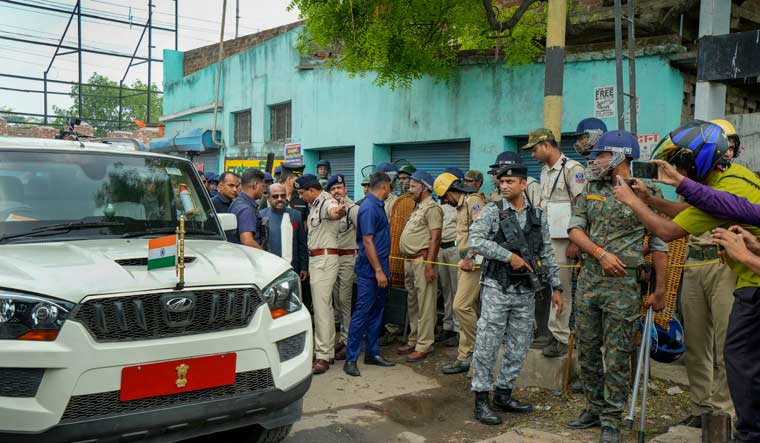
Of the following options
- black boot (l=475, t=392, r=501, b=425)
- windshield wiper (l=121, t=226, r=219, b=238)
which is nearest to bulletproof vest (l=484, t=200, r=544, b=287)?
black boot (l=475, t=392, r=501, b=425)

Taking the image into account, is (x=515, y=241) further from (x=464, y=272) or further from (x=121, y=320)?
(x=121, y=320)

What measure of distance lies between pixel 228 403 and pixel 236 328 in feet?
1.33

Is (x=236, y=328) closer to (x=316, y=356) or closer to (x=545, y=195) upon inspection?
(x=316, y=356)

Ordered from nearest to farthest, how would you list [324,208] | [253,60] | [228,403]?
1. [228,403]
2. [324,208]
3. [253,60]

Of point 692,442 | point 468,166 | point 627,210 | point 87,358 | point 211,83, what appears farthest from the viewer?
point 211,83

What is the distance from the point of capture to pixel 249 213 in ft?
20.4

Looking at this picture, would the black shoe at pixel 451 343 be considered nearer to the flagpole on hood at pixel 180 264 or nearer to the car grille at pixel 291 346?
the car grille at pixel 291 346

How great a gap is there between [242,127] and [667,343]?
14.5 meters

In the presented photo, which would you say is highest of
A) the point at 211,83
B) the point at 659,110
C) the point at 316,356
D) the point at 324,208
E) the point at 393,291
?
the point at 211,83

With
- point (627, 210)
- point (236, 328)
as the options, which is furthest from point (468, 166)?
point (236, 328)

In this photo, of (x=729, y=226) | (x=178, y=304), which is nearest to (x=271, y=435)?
(x=178, y=304)

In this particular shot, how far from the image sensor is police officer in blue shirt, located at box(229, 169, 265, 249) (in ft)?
20.2

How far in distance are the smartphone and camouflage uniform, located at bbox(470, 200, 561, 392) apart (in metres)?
1.57

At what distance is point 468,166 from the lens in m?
10.7
